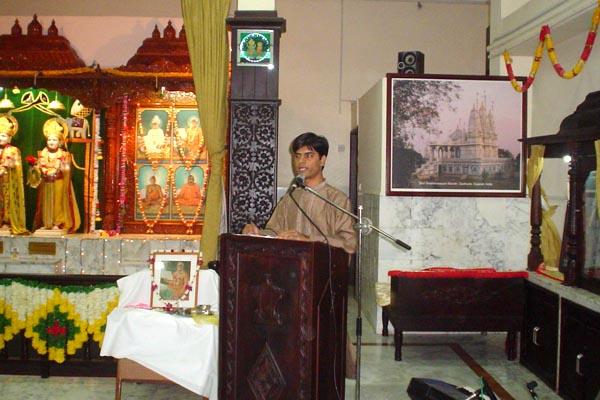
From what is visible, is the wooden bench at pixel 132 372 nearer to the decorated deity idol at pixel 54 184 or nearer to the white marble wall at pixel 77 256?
the white marble wall at pixel 77 256

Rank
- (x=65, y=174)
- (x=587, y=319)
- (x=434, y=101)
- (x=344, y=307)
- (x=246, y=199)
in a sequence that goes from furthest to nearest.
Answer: (x=65, y=174) < (x=434, y=101) < (x=246, y=199) < (x=587, y=319) < (x=344, y=307)

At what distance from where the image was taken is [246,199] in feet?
16.4

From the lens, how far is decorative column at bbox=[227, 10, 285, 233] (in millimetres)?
4984

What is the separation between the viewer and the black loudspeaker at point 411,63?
6.09m

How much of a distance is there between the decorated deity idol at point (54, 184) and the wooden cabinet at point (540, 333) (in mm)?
5120

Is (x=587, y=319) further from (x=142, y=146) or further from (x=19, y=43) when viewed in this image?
(x=19, y=43)

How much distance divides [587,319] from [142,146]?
5.32 metres

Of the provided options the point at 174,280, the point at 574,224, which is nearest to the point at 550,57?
the point at 574,224

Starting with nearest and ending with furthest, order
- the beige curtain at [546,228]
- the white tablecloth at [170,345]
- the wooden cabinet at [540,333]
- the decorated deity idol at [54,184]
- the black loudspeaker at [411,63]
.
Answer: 1. the white tablecloth at [170,345]
2. the wooden cabinet at [540,333]
3. the beige curtain at [546,228]
4. the black loudspeaker at [411,63]
5. the decorated deity idol at [54,184]

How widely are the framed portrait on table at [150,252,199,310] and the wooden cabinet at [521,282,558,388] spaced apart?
8.71ft

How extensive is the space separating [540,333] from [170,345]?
2.91 meters

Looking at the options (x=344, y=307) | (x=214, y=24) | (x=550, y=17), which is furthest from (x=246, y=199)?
(x=550, y=17)

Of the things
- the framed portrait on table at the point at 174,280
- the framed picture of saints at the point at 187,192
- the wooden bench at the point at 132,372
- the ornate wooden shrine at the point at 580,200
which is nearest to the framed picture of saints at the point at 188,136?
the framed picture of saints at the point at 187,192

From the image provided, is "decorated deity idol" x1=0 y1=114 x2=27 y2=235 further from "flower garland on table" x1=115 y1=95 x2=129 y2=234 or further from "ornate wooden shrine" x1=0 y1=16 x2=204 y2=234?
"flower garland on table" x1=115 y1=95 x2=129 y2=234
